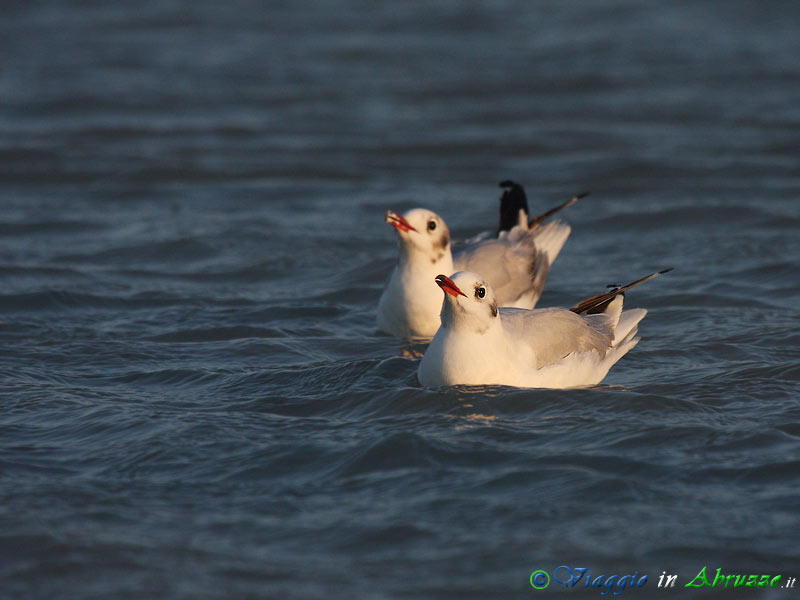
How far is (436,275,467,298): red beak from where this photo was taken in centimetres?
638

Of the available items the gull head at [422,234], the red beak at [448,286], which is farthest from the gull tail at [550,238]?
the red beak at [448,286]

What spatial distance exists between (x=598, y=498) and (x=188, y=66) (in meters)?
15.5

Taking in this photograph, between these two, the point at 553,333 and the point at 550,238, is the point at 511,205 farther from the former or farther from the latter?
the point at 553,333

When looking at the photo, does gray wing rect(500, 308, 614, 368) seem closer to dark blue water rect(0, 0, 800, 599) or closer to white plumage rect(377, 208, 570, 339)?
dark blue water rect(0, 0, 800, 599)

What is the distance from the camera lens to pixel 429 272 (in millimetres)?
8391

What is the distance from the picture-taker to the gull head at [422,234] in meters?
8.34

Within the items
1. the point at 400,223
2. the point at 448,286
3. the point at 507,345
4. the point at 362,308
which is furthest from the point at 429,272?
the point at 448,286

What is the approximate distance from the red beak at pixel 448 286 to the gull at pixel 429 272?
5.59 ft

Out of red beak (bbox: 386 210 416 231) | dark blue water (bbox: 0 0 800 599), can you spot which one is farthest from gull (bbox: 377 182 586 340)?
dark blue water (bbox: 0 0 800 599)

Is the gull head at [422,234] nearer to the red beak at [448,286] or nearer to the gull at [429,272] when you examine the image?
the gull at [429,272]

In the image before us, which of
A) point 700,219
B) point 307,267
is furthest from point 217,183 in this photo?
point 700,219

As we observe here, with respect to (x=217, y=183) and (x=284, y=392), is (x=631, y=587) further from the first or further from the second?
(x=217, y=183)

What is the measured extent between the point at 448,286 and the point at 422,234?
1977mm

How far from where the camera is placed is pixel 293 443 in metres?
5.86
